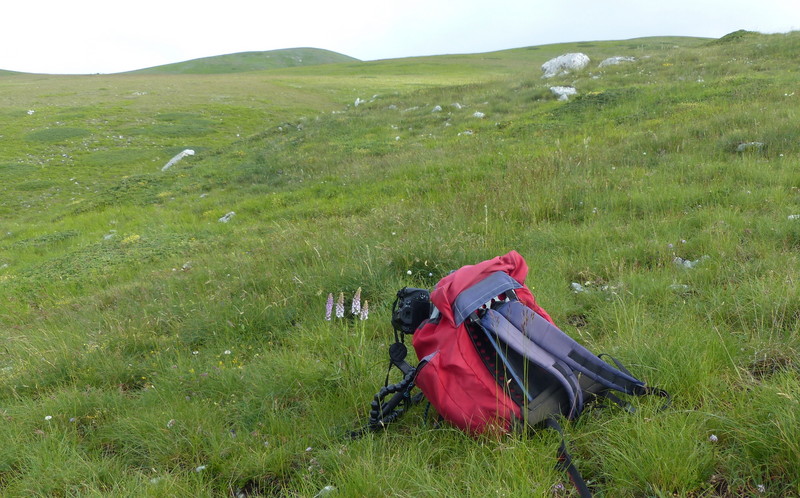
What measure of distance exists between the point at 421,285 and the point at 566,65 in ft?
75.4

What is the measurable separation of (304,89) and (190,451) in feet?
175

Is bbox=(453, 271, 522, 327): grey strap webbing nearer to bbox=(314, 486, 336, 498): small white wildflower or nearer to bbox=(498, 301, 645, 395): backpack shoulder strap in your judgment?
bbox=(498, 301, 645, 395): backpack shoulder strap

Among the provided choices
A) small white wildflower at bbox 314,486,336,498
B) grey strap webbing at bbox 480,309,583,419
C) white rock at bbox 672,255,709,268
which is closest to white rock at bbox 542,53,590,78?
white rock at bbox 672,255,709,268

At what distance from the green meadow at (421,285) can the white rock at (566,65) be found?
10.6 m

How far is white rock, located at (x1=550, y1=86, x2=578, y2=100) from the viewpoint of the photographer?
1688 cm

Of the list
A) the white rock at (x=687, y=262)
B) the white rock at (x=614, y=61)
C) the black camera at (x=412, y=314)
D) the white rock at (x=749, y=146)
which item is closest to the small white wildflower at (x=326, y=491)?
the black camera at (x=412, y=314)

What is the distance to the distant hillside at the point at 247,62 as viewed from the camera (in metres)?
125

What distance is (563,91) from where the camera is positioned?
17.3m

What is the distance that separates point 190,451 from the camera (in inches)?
115

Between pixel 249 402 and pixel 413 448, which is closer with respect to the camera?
pixel 413 448

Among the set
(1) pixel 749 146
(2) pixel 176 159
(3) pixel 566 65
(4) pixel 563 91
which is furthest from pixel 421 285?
(3) pixel 566 65

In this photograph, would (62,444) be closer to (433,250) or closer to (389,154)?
(433,250)

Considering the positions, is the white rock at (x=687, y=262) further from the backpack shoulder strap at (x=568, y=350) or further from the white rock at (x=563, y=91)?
the white rock at (x=563, y=91)

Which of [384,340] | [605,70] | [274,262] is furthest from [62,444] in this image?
[605,70]
